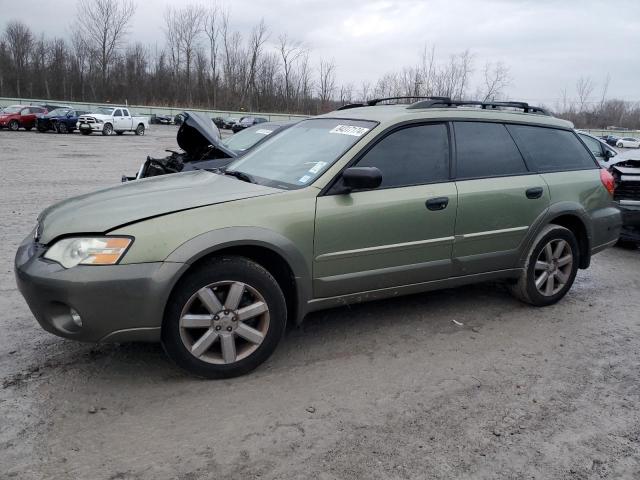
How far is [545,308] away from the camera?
472 centimetres

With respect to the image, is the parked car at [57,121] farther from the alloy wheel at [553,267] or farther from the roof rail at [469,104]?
the alloy wheel at [553,267]

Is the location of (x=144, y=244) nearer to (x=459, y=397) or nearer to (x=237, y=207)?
(x=237, y=207)

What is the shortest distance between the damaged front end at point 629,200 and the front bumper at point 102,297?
634 cm

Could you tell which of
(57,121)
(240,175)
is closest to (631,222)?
(240,175)

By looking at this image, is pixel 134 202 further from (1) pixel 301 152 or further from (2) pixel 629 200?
(2) pixel 629 200

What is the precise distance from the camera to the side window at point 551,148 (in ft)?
15.0

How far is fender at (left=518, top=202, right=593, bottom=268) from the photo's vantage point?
14.5ft

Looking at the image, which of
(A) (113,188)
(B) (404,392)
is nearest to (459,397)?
(B) (404,392)

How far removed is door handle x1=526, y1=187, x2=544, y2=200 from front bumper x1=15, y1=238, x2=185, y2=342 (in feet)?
9.67

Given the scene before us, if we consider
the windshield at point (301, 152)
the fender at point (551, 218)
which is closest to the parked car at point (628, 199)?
the fender at point (551, 218)

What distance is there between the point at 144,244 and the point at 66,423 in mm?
1025

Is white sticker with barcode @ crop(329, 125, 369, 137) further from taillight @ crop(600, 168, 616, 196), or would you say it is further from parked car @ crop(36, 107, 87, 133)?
parked car @ crop(36, 107, 87, 133)

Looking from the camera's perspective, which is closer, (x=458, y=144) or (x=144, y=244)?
(x=144, y=244)

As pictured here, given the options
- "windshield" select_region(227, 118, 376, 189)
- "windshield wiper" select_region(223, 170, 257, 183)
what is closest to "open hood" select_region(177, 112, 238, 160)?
"windshield" select_region(227, 118, 376, 189)
